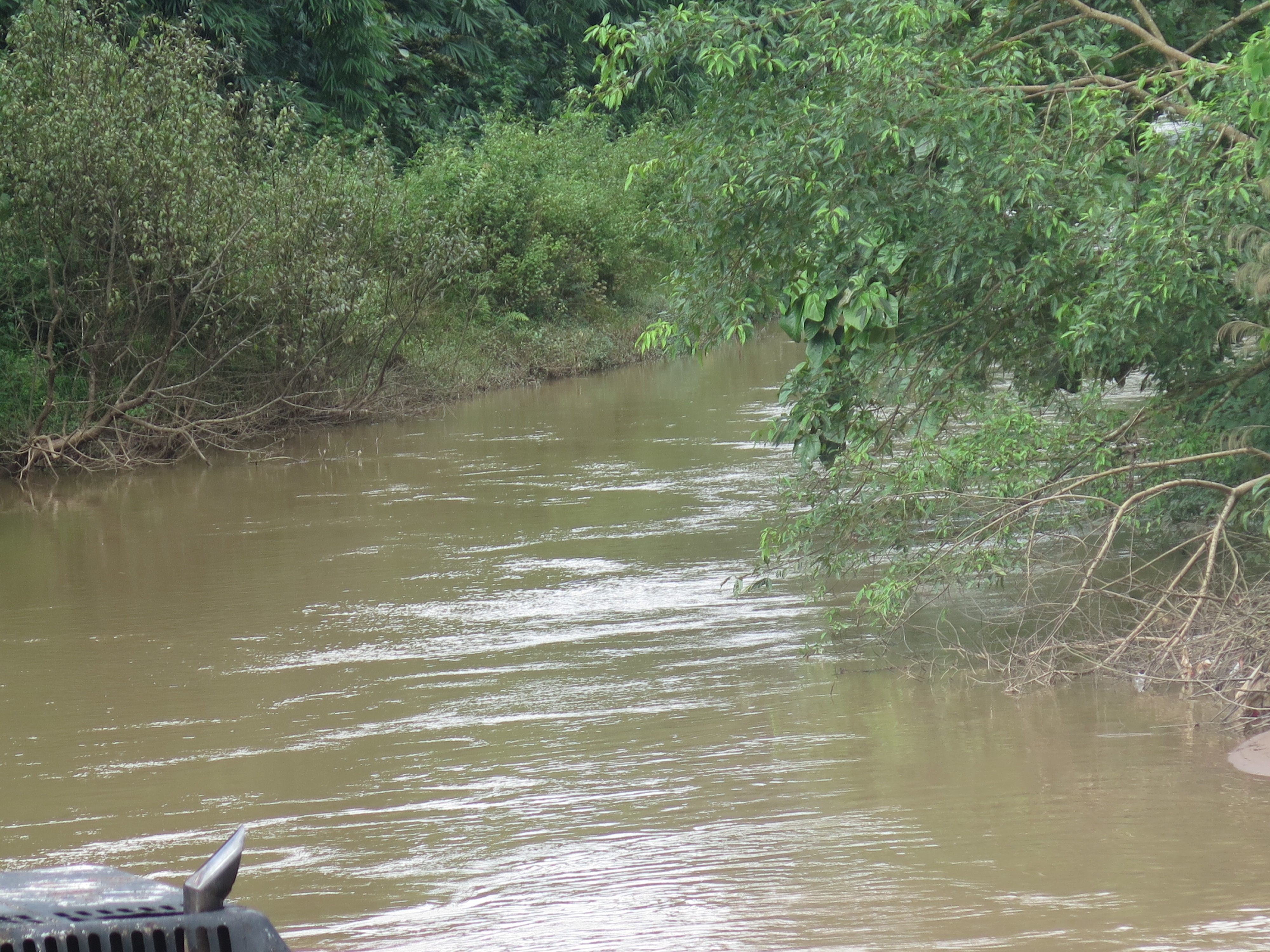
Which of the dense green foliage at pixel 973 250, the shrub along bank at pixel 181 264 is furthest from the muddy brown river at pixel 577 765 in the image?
the shrub along bank at pixel 181 264

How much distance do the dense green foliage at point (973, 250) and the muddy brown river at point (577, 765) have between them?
3.57 ft

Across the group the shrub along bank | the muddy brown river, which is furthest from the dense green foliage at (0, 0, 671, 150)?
the muddy brown river

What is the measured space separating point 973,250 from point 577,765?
3.30 m

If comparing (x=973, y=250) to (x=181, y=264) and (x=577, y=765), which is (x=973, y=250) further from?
(x=181, y=264)

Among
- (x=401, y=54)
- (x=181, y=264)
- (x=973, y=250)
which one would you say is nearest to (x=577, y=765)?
(x=973, y=250)

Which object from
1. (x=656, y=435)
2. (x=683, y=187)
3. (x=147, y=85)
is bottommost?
(x=656, y=435)

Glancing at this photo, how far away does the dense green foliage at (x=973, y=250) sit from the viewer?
22.4ft

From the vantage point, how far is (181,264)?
16266 millimetres

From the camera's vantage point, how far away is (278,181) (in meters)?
17.9

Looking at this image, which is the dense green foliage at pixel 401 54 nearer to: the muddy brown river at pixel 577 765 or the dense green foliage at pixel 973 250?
the muddy brown river at pixel 577 765

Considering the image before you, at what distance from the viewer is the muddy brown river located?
4535 mm

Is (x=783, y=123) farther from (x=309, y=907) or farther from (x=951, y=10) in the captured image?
(x=309, y=907)

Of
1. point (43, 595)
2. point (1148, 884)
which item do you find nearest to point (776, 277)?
point (1148, 884)

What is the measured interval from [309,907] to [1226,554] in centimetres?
546
